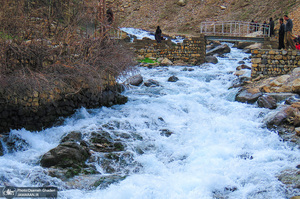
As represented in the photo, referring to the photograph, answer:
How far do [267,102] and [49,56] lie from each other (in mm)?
6945

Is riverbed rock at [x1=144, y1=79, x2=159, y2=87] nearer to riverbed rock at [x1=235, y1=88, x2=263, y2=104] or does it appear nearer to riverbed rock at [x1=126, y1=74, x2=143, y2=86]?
riverbed rock at [x1=126, y1=74, x2=143, y2=86]

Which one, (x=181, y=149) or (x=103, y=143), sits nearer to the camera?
(x=103, y=143)

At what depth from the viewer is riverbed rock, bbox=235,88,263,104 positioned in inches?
482

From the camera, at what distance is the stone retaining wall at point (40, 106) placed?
8.64 metres

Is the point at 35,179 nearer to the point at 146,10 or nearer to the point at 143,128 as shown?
the point at 143,128

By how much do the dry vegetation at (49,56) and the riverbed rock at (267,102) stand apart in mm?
4493

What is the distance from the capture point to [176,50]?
67.1 feet

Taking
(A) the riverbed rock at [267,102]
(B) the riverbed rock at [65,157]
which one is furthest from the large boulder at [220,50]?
(B) the riverbed rock at [65,157]

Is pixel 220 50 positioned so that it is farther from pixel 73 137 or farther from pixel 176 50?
pixel 73 137

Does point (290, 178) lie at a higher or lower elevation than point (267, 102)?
lower

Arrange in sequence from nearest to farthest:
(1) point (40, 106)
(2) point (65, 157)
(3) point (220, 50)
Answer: (2) point (65, 157)
(1) point (40, 106)
(3) point (220, 50)

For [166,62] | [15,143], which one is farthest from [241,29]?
[15,143]

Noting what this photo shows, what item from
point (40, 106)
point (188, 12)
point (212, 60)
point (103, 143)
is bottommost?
point (103, 143)

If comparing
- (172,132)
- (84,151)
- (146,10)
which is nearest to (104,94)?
(172,132)
